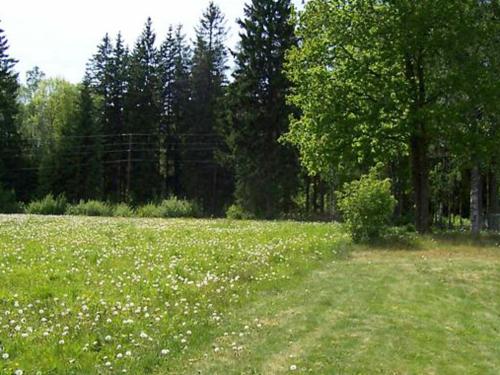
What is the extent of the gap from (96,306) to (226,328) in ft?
7.57

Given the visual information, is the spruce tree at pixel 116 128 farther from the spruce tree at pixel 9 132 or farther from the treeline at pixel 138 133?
the spruce tree at pixel 9 132

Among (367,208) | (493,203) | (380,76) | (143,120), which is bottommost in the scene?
(367,208)

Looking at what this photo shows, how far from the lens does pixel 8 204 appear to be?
54.0 metres

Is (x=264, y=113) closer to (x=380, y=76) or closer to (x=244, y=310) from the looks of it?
(x=380, y=76)

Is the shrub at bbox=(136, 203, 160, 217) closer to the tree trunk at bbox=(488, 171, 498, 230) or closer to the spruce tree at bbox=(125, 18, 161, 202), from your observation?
the spruce tree at bbox=(125, 18, 161, 202)

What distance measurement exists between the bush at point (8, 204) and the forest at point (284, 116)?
0.80 ft

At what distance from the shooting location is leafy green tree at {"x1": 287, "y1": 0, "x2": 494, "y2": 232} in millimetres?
23469

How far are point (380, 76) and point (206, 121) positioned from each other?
44.9 m

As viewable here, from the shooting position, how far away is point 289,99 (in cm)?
2727

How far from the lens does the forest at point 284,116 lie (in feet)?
78.8

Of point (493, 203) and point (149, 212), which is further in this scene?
point (149, 212)

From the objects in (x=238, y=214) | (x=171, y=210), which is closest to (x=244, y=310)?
(x=171, y=210)

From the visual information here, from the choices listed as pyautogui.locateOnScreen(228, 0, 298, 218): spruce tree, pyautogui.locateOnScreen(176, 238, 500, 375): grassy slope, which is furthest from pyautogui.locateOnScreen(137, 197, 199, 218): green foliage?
pyautogui.locateOnScreen(176, 238, 500, 375): grassy slope

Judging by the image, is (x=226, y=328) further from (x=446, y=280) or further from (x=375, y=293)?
(x=446, y=280)
